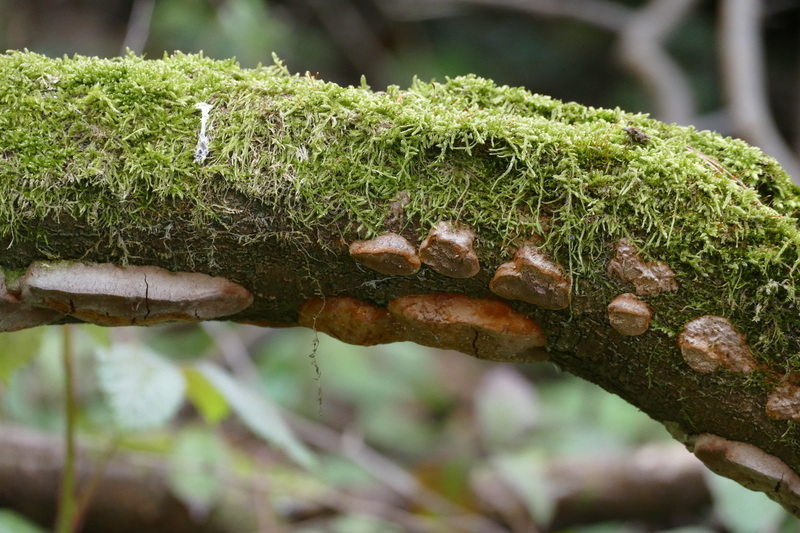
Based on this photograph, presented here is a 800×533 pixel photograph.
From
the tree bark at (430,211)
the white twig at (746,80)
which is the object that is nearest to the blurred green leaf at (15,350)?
the tree bark at (430,211)

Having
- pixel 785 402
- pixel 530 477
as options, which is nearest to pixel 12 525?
pixel 530 477

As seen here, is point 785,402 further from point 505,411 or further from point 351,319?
point 505,411

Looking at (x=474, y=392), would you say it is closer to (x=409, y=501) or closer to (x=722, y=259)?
(x=409, y=501)

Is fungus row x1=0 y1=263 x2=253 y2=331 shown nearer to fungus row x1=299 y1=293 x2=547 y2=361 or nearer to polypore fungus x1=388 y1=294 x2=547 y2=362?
fungus row x1=299 y1=293 x2=547 y2=361

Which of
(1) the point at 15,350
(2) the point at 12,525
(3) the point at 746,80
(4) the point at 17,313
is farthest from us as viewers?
(3) the point at 746,80

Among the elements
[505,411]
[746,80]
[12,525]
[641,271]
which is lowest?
[12,525]

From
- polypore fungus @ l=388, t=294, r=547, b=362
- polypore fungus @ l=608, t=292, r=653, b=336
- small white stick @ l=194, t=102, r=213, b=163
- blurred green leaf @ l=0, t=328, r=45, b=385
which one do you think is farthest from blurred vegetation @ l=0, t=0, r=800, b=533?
polypore fungus @ l=608, t=292, r=653, b=336

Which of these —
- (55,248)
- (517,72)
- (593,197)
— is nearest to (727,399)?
(593,197)
